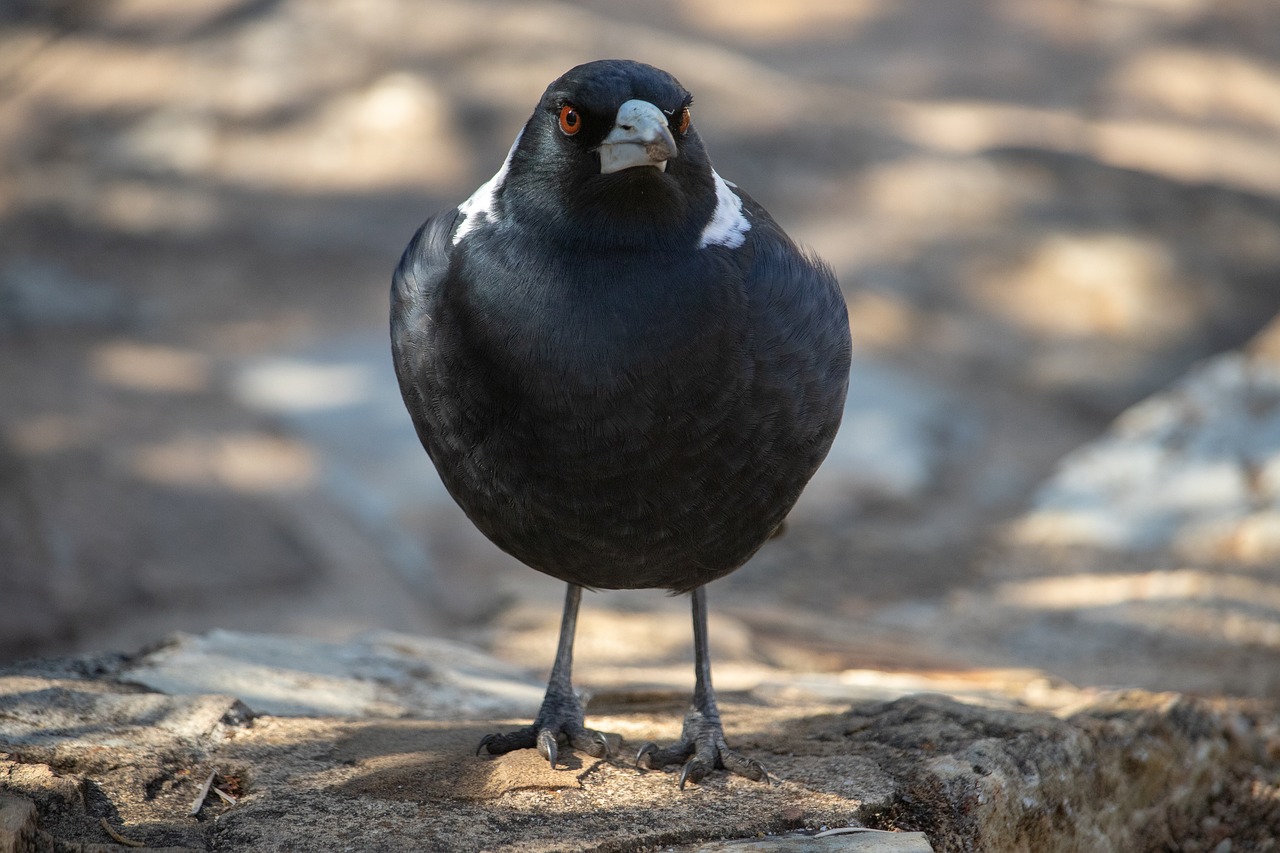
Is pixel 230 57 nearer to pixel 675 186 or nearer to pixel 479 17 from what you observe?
pixel 479 17

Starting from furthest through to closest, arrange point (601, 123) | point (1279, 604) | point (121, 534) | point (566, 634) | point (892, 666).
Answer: point (121, 534) < point (1279, 604) < point (892, 666) < point (566, 634) < point (601, 123)

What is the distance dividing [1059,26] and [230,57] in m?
6.06

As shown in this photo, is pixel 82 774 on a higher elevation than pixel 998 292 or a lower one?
lower

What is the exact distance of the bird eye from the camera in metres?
2.22

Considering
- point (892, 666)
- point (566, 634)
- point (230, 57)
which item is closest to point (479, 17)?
point (230, 57)

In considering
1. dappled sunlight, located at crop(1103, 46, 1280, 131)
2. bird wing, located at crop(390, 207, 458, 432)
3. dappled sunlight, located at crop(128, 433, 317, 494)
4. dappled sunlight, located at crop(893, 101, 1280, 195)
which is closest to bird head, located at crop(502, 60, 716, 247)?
bird wing, located at crop(390, 207, 458, 432)

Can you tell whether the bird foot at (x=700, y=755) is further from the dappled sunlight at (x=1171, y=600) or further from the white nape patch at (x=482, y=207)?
the dappled sunlight at (x=1171, y=600)

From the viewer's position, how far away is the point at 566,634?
2.87 meters

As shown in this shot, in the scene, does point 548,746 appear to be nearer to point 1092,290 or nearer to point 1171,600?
point 1171,600

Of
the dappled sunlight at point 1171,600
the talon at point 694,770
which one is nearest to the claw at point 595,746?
the talon at point 694,770

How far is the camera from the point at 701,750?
2.58 meters

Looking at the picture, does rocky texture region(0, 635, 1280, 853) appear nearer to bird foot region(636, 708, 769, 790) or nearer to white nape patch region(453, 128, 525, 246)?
bird foot region(636, 708, 769, 790)

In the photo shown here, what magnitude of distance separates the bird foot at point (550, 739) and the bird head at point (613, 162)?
103 centimetres

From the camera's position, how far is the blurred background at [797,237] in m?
5.34
